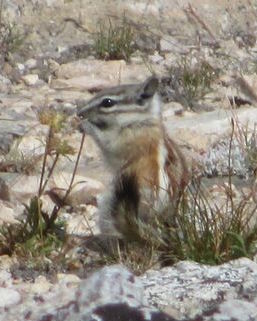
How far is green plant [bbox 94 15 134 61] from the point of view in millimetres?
11141

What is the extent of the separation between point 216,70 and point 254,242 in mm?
3784

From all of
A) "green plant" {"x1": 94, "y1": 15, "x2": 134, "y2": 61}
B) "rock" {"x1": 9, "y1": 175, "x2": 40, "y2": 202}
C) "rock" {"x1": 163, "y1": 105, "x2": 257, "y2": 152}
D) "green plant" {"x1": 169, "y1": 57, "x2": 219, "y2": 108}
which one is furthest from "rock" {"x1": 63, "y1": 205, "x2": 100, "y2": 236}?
"green plant" {"x1": 94, "y1": 15, "x2": 134, "y2": 61}

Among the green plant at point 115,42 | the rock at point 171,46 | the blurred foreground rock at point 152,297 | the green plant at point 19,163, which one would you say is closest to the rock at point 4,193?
the green plant at point 19,163

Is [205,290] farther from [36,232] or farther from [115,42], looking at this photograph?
[115,42]

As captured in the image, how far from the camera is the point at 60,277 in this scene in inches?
291

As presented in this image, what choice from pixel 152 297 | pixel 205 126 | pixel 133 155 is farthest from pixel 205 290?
pixel 205 126

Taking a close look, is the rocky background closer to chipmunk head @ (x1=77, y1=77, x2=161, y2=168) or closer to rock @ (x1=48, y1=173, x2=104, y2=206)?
rock @ (x1=48, y1=173, x2=104, y2=206)

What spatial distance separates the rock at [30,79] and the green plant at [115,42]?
Result: 0.67m

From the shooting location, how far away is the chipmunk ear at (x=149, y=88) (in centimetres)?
823

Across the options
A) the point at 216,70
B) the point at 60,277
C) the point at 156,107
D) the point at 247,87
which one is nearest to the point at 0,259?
the point at 60,277

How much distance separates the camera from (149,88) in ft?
27.0

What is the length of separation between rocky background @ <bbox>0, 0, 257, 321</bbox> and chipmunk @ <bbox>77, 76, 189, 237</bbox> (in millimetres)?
292

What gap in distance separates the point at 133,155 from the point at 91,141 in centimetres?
179

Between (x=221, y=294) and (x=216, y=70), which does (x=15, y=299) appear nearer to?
(x=221, y=294)
